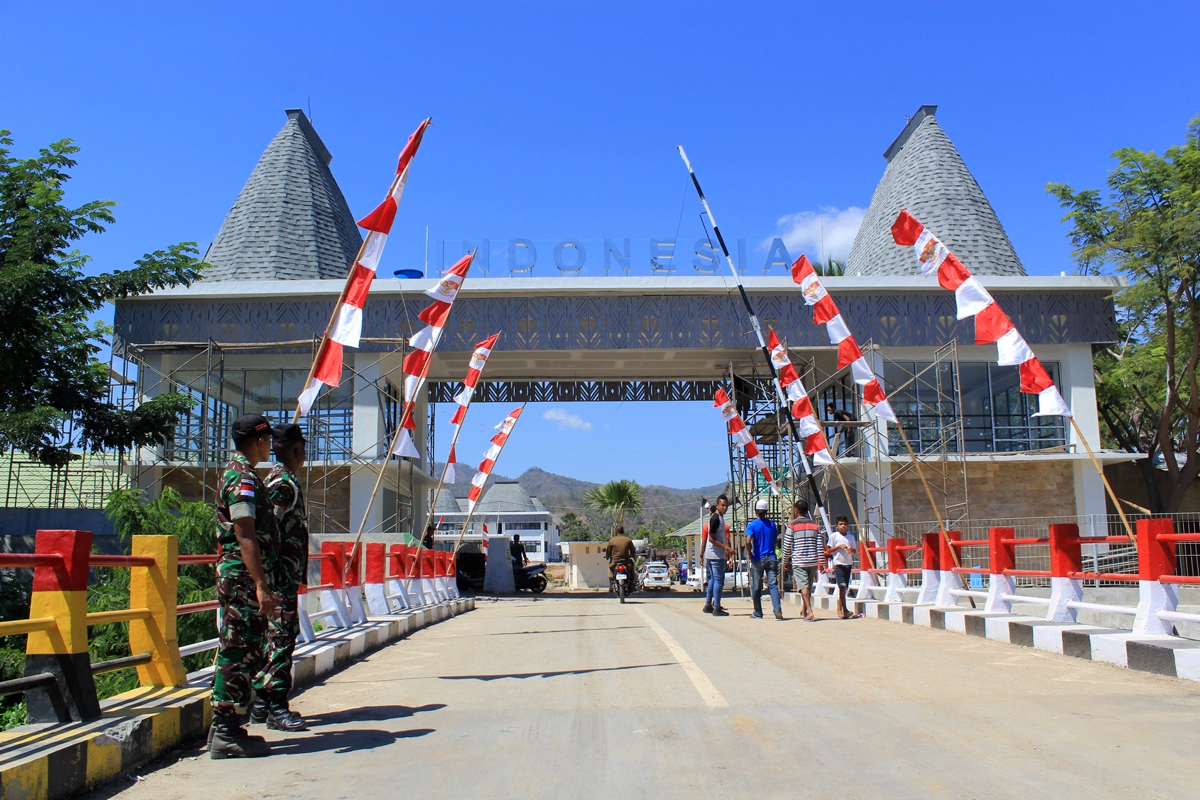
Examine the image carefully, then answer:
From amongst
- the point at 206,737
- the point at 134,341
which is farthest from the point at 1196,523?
the point at 134,341

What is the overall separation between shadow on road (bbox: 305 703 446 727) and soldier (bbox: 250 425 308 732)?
0.33 metres

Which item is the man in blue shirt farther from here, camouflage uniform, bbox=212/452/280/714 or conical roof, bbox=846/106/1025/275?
conical roof, bbox=846/106/1025/275

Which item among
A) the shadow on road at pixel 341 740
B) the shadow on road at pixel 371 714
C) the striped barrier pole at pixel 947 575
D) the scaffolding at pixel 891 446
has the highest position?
the scaffolding at pixel 891 446

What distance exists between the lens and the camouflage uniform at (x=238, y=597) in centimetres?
491

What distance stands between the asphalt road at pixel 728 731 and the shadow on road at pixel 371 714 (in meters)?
0.03

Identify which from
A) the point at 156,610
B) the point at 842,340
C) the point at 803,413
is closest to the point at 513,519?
the point at 803,413

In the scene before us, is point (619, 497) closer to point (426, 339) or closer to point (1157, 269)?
point (1157, 269)

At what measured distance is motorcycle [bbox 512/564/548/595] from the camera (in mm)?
30781

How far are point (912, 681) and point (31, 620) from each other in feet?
18.9

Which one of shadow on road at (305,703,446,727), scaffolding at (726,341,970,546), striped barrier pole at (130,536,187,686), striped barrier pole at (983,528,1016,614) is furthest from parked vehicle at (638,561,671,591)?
striped barrier pole at (130,536,187,686)

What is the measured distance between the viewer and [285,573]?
5473 mm

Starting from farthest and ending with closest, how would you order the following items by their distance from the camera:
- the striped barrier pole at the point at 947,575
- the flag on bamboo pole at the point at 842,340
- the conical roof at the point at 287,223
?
the conical roof at the point at 287,223, the flag on bamboo pole at the point at 842,340, the striped barrier pole at the point at 947,575

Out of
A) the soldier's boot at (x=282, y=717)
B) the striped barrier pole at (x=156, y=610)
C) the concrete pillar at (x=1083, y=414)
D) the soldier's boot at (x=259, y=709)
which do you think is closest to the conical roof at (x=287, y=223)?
the concrete pillar at (x=1083, y=414)

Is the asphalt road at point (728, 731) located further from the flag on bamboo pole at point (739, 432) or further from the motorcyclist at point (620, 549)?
the flag on bamboo pole at point (739, 432)
